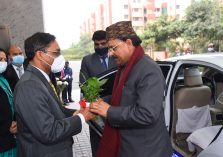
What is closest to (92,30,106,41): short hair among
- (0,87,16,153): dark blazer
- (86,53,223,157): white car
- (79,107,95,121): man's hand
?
(86,53,223,157): white car

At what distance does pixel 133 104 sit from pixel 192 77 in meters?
2.19

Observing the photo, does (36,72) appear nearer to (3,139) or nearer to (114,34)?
(114,34)

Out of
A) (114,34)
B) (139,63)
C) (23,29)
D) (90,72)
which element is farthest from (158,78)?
(23,29)

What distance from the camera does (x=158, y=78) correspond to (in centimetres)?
262

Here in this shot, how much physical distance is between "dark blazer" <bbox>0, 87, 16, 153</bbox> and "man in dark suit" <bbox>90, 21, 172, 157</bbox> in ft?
3.81

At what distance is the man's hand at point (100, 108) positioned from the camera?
2.71 meters

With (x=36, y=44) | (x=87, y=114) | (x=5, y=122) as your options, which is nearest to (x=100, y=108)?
(x=87, y=114)

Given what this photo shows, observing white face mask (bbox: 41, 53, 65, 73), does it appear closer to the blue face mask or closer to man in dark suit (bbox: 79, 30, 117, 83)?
man in dark suit (bbox: 79, 30, 117, 83)

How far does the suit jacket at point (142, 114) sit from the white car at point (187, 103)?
1.15 meters

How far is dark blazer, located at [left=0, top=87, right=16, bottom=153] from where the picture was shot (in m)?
3.52

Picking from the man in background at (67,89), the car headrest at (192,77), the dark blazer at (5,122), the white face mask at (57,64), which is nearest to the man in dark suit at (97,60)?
the car headrest at (192,77)

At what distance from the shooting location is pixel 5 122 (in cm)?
354

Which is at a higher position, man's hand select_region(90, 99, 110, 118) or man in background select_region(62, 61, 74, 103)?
man's hand select_region(90, 99, 110, 118)

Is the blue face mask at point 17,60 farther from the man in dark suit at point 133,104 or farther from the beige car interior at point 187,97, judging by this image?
the man in dark suit at point 133,104
